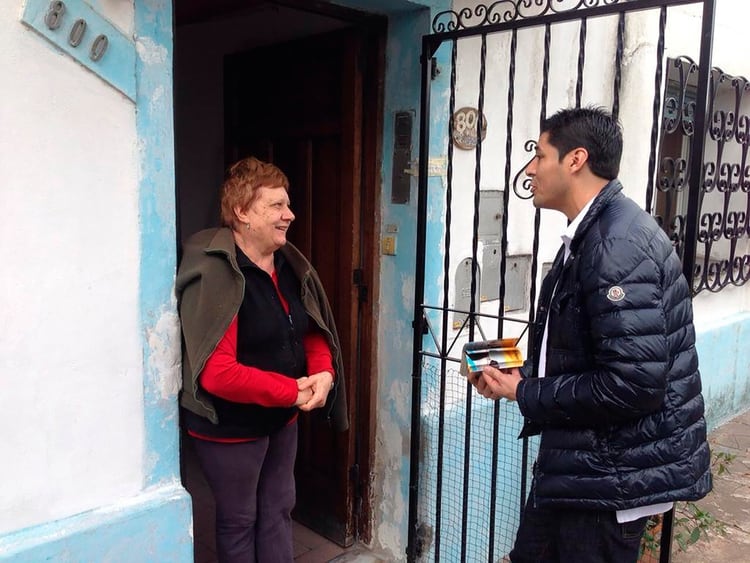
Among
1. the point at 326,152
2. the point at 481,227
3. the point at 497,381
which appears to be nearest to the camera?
the point at 497,381

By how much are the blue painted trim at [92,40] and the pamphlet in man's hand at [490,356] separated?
4.32ft

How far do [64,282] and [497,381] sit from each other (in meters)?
1.33

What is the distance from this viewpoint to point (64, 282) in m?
1.91

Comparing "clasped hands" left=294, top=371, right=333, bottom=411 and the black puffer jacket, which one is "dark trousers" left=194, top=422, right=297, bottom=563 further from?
the black puffer jacket

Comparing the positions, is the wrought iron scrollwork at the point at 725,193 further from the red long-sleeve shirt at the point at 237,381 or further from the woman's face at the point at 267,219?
the red long-sleeve shirt at the point at 237,381

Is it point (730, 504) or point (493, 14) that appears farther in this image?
point (730, 504)

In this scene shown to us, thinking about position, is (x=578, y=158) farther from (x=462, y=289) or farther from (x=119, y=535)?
(x=119, y=535)

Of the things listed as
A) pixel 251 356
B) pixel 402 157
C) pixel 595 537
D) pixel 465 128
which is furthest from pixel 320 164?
pixel 595 537

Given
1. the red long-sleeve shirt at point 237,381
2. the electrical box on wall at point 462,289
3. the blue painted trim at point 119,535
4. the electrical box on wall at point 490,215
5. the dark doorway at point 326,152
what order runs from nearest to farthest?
the blue painted trim at point 119,535 < the red long-sleeve shirt at point 237,381 < the dark doorway at point 326,152 < the electrical box on wall at point 462,289 < the electrical box on wall at point 490,215

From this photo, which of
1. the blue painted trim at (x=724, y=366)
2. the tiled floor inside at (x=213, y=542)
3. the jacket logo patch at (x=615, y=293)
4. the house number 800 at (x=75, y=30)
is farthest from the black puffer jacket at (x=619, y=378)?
the blue painted trim at (x=724, y=366)

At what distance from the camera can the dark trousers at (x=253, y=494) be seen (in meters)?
2.32

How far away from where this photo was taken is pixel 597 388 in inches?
66.8

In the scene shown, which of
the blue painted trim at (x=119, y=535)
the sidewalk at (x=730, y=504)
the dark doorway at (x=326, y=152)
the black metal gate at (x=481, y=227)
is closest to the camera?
the blue painted trim at (x=119, y=535)

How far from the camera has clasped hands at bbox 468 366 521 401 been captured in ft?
6.61
